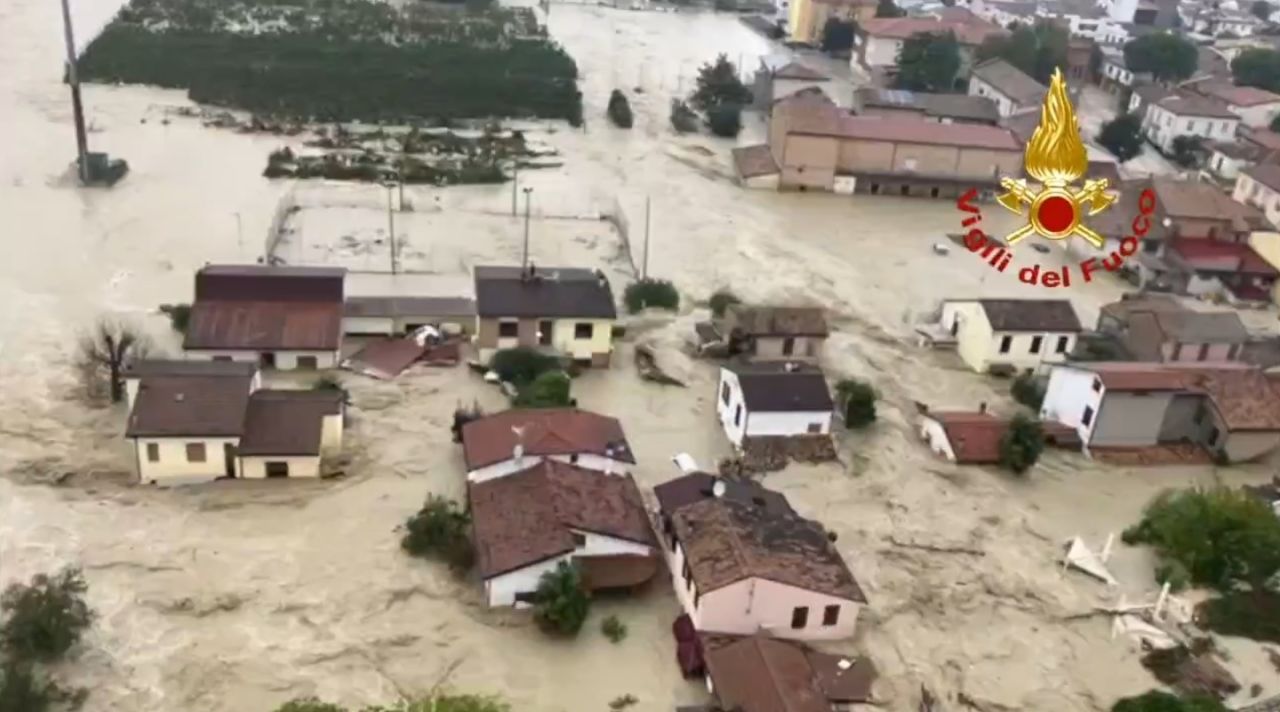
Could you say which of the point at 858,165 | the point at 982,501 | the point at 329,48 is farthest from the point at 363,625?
the point at 329,48

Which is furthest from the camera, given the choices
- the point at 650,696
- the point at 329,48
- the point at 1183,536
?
the point at 329,48

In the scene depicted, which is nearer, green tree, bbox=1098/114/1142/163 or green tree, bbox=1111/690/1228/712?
green tree, bbox=1111/690/1228/712

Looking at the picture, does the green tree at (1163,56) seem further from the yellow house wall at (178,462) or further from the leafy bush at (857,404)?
the yellow house wall at (178,462)

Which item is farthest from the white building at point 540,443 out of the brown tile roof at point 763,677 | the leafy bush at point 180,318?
the leafy bush at point 180,318

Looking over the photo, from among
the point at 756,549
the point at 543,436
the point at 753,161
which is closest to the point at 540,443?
the point at 543,436

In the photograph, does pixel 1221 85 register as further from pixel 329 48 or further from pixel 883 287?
pixel 329 48

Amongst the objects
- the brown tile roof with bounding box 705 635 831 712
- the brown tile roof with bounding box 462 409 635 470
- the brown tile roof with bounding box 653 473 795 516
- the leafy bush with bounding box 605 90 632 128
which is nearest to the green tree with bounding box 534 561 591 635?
the brown tile roof with bounding box 705 635 831 712

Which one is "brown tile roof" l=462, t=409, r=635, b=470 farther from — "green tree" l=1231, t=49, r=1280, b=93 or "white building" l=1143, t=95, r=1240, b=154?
"green tree" l=1231, t=49, r=1280, b=93
